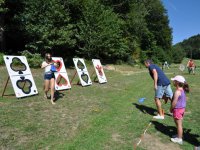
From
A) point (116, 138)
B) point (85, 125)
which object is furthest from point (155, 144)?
point (85, 125)

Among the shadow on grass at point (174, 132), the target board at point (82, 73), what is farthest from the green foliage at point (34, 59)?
the shadow on grass at point (174, 132)

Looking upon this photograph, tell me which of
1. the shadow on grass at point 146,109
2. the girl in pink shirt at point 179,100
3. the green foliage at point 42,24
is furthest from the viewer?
the green foliage at point 42,24

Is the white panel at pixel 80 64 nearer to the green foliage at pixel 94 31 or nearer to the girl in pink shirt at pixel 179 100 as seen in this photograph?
the girl in pink shirt at pixel 179 100

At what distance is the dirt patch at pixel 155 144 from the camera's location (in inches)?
252

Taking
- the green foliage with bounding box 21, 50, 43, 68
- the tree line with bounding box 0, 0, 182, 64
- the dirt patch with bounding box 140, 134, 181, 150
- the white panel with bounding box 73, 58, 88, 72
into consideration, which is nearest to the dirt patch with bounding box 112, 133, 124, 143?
the dirt patch with bounding box 140, 134, 181, 150

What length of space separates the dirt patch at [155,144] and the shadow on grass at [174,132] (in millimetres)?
535

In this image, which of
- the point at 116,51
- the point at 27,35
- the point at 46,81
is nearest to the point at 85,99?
the point at 46,81

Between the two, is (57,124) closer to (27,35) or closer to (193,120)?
(193,120)

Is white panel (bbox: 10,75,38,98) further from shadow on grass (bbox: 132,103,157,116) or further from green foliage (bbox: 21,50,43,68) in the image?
green foliage (bbox: 21,50,43,68)

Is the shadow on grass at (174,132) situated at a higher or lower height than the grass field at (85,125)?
lower

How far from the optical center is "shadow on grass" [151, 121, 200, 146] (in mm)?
6863

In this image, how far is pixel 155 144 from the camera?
6.62m

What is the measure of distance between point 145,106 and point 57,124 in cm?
455

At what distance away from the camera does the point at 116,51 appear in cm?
3400
